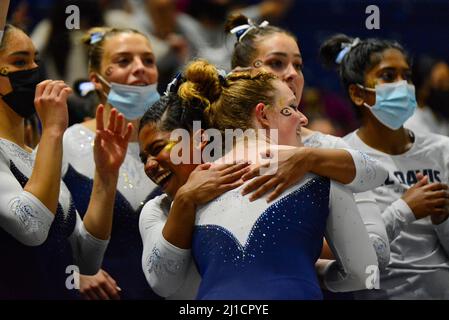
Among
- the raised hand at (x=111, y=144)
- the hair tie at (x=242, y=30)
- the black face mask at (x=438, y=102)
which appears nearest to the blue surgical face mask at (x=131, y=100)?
the hair tie at (x=242, y=30)

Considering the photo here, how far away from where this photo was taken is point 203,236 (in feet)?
7.41

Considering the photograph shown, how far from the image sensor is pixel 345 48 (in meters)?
3.44

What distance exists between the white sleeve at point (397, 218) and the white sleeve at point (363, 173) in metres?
0.58

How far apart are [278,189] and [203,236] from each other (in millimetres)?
220

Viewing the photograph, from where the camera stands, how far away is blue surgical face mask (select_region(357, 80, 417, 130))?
3.27 m

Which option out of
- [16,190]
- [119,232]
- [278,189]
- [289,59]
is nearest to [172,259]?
[278,189]

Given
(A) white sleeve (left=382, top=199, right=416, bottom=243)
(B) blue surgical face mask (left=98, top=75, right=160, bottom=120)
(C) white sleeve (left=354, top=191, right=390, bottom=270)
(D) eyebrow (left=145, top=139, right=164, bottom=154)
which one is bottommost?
(A) white sleeve (left=382, top=199, right=416, bottom=243)

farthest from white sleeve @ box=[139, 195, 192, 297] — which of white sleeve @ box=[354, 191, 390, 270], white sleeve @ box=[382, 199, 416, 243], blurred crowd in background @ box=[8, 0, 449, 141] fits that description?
blurred crowd in background @ box=[8, 0, 449, 141]

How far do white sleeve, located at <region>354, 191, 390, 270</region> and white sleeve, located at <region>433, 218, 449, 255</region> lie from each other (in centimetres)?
35

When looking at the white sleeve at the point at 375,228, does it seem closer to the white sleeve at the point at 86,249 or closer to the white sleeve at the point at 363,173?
the white sleeve at the point at 363,173

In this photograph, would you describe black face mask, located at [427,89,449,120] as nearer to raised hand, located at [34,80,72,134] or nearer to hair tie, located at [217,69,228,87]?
hair tie, located at [217,69,228,87]

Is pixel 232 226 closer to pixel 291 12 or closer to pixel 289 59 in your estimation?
pixel 289 59

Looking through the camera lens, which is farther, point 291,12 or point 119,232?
point 291,12
